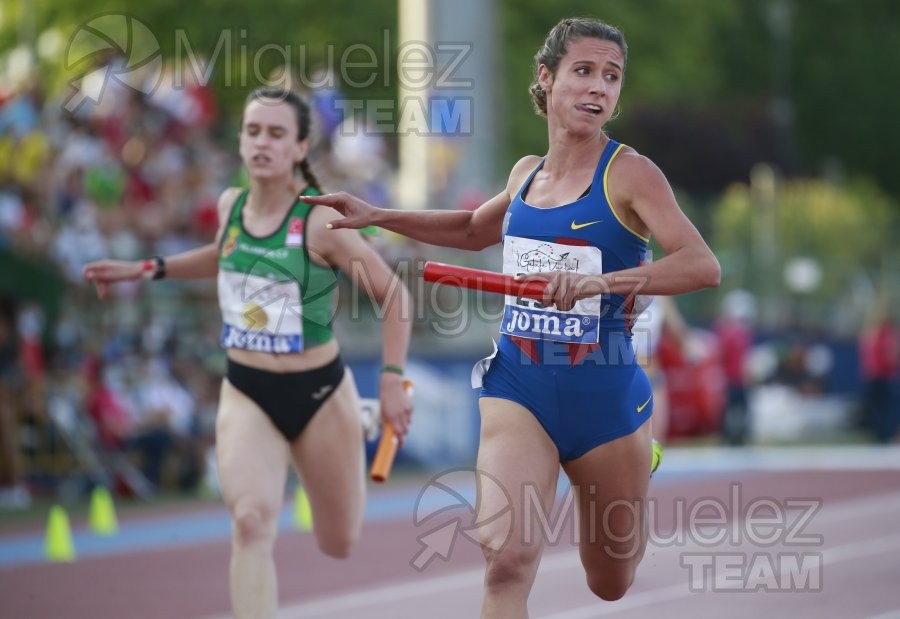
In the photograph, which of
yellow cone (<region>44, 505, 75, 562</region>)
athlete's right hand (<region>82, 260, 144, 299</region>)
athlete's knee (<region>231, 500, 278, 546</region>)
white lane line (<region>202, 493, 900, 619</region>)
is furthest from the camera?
yellow cone (<region>44, 505, 75, 562</region>)

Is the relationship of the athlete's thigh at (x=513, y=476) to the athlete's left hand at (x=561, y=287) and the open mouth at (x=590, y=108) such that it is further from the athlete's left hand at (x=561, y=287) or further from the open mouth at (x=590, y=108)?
the open mouth at (x=590, y=108)

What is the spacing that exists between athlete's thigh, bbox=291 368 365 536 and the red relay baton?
6.79ft

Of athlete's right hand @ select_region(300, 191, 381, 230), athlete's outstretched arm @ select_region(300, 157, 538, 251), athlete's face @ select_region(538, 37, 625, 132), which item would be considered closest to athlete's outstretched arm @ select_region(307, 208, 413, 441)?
athlete's outstretched arm @ select_region(300, 157, 538, 251)

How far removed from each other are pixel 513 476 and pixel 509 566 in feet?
1.13

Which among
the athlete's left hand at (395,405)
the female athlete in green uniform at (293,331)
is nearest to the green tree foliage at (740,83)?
the female athlete in green uniform at (293,331)

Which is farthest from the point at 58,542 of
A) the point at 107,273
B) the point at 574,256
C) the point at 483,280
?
the point at 483,280

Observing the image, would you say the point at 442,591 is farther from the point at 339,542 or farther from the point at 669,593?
the point at 339,542

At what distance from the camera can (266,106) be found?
7.73 metres

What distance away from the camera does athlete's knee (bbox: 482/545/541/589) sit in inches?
226

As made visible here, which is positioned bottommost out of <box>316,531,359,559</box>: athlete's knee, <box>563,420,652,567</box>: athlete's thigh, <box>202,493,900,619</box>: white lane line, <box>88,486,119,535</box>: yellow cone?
<box>88,486,119,535</box>: yellow cone

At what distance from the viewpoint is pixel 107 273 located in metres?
7.87

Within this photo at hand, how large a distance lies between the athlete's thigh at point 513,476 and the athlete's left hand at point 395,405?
1.45 m

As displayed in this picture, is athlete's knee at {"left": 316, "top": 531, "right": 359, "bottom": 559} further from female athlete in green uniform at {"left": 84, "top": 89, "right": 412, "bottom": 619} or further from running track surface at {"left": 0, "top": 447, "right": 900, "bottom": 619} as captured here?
running track surface at {"left": 0, "top": 447, "right": 900, "bottom": 619}

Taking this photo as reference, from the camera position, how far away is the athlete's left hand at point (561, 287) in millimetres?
5469
